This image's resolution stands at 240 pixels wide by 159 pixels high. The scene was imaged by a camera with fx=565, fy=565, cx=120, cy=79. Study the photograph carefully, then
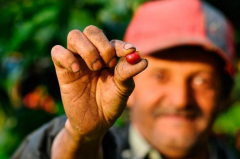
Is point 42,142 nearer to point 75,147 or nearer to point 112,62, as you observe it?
point 75,147

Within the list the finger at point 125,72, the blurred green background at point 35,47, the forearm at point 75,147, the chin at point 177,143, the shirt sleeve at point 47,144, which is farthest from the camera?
the blurred green background at point 35,47

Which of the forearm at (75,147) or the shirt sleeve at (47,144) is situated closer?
the forearm at (75,147)

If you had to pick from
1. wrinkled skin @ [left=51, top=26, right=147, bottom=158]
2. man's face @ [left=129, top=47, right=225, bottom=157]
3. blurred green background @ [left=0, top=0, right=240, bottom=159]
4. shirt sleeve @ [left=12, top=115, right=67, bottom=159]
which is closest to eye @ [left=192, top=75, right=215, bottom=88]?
man's face @ [left=129, top=47, right=225, bottom=157]

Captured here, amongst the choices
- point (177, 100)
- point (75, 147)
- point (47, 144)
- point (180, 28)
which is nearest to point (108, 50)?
point (75, 147)

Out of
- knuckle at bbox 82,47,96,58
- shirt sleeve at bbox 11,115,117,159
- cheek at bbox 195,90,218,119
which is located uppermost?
knuckle at bbox 82,47,96,58

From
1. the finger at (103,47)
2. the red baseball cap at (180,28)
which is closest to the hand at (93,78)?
the finger at (103,47)

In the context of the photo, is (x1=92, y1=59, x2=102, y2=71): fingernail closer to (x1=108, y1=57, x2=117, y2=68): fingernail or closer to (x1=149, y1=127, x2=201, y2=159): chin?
(x1=108, y1=57, x2=117, y2=68): fingernail

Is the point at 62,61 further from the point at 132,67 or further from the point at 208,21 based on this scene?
the point at 208,21

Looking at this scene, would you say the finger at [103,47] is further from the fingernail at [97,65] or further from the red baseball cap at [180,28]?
the red baseball cap at [180,28]
